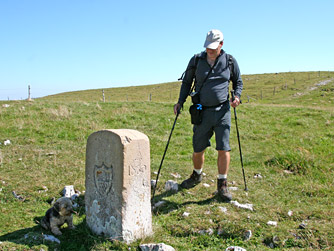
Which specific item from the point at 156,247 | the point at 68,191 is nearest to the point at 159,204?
the point at 156,247

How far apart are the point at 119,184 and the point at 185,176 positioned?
325cm

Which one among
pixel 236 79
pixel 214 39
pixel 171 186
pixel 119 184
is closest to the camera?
pixel 119 184

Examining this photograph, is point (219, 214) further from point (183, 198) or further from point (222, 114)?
point (222, 114)

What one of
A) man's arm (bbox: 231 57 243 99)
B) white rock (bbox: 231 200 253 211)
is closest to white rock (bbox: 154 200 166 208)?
white rock (bbox: 231 200 253 211)

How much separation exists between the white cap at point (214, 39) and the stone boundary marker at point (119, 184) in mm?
2043

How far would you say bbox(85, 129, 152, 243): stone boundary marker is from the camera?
3.93 m

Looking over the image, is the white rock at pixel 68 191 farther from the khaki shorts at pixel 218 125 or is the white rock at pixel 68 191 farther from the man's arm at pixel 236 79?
the man's arm at pixel 236 79

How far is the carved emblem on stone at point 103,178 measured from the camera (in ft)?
13.3

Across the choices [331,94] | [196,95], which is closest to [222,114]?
[196,95]

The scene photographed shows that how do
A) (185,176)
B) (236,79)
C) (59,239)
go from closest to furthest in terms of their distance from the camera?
(59,239) < (236,79) < (185,176)

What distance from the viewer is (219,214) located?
191 inches

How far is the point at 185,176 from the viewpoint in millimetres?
6992

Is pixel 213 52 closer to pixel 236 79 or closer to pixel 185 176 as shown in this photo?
pixel 236 79

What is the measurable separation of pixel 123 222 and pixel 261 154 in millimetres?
6202
